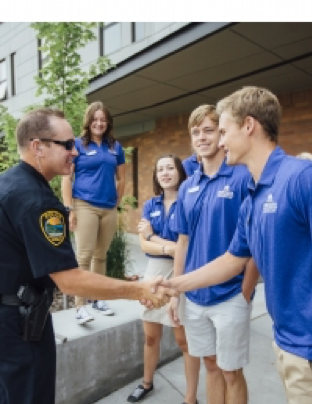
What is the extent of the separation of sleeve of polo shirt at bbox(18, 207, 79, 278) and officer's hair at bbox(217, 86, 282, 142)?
961 millimetres

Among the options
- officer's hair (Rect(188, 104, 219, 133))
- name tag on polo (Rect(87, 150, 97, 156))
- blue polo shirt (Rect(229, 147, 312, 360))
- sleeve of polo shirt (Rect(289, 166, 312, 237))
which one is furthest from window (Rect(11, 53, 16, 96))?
sleeve of polo shirt (Rect(289, 166, 312, 237))

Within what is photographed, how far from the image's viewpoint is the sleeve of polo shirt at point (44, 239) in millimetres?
1626

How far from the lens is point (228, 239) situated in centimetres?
230

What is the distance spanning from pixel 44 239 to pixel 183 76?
639cm

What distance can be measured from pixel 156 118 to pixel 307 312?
10.7 metres

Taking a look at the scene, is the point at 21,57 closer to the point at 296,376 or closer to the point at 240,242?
the point at 240,242

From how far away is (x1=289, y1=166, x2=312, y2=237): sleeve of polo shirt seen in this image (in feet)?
4.54

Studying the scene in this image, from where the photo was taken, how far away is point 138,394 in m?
3.14

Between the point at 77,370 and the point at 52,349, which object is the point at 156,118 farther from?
the point at 52,349

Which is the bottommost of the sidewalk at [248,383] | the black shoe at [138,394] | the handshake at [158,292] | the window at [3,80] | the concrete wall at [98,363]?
Answer: the sidewalk at [248,383]

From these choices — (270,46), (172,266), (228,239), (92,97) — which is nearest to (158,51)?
(270,46)

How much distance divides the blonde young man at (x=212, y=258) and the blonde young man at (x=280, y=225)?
488 millimetres

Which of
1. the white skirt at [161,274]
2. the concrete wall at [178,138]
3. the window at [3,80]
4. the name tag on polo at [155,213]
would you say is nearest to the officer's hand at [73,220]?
the name tag on polo at [155,213]

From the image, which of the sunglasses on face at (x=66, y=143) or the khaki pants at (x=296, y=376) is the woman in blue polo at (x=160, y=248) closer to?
the sunglasses on face at (x=66, y=143)
